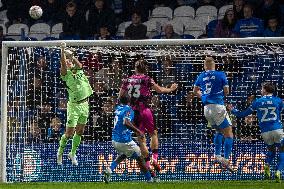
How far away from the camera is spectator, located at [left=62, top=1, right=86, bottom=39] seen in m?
20.2

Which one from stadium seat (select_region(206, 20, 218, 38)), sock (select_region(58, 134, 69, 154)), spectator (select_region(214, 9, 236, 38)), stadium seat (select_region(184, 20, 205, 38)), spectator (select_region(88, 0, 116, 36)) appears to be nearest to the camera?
sock (select_region(58, 134, 69, 154))

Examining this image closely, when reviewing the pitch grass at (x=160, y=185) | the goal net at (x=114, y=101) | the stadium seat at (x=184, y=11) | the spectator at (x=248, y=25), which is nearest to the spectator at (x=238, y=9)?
the spectator at (x=248, y=25)

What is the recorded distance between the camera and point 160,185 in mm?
13180

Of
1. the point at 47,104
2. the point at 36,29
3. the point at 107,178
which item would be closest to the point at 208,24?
the point at 36,29

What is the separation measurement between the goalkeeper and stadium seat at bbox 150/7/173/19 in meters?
5.47

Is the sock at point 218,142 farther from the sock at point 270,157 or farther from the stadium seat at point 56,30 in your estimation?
the stadium seat at point 56,30

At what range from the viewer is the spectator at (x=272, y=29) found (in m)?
18.4

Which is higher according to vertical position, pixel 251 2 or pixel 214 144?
pixel 251 2

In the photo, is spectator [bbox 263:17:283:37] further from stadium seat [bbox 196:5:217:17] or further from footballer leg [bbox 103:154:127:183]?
footballer leg [bbox 103:154:127:183]

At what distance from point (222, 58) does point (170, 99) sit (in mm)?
1031

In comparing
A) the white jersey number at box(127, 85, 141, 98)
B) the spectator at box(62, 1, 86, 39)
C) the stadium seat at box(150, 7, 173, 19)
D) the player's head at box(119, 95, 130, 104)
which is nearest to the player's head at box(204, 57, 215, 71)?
the white jersey number at box(127, 85, 141, 98)

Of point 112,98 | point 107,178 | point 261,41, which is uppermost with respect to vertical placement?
point 261,41

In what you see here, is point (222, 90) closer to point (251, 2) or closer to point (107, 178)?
point (107, 178)

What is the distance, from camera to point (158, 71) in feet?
50.2
